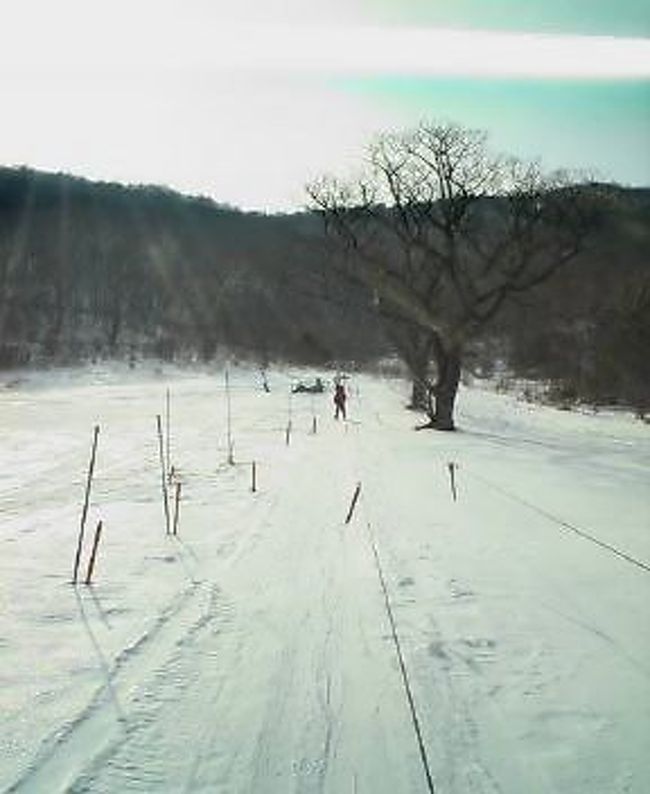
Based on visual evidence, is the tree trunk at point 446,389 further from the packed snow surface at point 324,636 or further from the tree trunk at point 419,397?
the packed snow surface at point 324,636

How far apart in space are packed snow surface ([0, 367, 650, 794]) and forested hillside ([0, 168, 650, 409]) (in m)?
21.1

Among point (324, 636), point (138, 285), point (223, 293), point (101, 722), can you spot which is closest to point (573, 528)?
point (324, 636)

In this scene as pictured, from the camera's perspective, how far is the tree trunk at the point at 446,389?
3384cm

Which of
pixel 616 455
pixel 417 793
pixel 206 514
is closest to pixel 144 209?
pixel 616 455

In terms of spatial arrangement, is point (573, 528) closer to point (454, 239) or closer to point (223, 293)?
Result: point (454, 239)

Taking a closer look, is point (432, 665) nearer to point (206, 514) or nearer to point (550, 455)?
point (206, 514)

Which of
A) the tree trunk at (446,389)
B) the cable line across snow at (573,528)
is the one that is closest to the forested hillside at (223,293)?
the tree trunk at (446,389)

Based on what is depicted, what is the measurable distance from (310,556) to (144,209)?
148633 mm

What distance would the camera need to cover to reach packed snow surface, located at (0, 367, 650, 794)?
6.17 m

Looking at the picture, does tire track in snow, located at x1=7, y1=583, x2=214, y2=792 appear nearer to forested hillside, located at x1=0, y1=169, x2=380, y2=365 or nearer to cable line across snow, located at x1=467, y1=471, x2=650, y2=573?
cable line across snow, located at x1=467, y1=471, x2=650, y2=573

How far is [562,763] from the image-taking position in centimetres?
633

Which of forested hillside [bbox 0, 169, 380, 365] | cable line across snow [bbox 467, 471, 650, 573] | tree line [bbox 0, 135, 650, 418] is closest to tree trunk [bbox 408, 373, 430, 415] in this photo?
tree line [bbox 0, 135, 650, 418]

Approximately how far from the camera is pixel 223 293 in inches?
4919

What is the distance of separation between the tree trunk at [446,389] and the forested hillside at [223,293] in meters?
4.71
